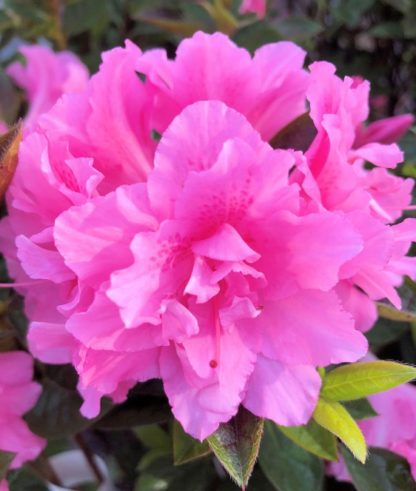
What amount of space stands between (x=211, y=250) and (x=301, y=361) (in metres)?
0.09

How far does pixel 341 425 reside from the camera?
49 centimetres

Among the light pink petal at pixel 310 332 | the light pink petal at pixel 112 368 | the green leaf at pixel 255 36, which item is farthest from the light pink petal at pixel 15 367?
the green leaf at pixel 255 36

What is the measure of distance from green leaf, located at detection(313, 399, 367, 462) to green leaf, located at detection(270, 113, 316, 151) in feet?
0.66

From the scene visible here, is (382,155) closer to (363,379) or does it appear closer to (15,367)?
(363,379)

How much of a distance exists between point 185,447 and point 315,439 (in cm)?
11

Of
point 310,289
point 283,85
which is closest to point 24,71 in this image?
point 283,85

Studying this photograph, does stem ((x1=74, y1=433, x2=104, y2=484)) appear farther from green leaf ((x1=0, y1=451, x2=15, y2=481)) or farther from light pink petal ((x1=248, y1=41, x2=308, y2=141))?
light pink petal ((x1=248, y1=41, x2=308, y2=141))

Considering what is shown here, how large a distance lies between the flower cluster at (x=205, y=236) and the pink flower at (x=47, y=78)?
11.6 inches

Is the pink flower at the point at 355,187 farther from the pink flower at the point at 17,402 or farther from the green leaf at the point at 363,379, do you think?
the pink flower at the point at 17,402

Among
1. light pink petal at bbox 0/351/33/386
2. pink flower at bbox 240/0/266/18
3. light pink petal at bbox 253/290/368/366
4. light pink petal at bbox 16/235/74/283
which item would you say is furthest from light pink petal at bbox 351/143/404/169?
pink flower at bbox 240/0/266/18

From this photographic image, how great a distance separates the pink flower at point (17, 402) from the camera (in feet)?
1.81

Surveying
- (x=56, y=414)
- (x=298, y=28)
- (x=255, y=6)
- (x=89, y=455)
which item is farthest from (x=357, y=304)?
(x=255, y=6)

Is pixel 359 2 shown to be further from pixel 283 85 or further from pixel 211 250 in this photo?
pixel 211 250

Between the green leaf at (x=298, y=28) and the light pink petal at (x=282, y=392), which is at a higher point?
the green leaf at (x=298, y=28)
